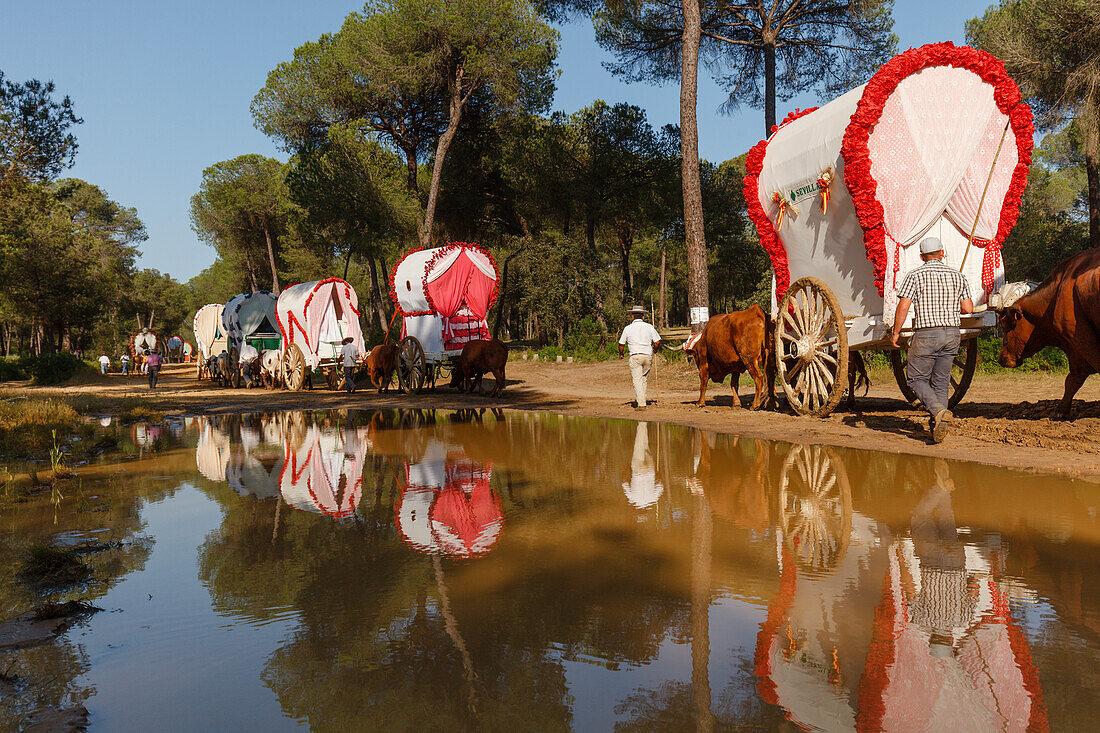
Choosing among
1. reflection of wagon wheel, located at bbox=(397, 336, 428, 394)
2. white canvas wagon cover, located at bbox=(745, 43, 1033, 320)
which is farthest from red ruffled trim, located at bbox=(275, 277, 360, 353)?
white canvas wagon cover, located at bbox=(745, 43, 1033, 320)

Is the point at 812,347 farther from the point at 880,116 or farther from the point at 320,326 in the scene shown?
the point at 320,326

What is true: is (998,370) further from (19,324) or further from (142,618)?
(19,324)

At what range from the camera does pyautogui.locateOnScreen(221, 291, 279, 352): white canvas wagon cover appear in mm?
25469

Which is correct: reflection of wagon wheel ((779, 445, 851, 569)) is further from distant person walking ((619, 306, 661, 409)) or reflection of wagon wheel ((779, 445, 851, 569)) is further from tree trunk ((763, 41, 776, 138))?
tree trunk ((763, 41, 776, 138))

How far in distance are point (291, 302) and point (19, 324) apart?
4087cm

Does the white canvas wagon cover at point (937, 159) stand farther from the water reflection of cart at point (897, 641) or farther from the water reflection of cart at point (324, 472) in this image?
the water reflection of cart at point (324, 472)

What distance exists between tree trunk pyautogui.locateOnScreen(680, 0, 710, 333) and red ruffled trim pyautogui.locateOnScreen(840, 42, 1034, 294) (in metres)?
8.35

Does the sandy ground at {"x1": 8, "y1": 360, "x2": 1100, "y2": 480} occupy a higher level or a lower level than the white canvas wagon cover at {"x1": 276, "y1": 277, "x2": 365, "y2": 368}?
lower

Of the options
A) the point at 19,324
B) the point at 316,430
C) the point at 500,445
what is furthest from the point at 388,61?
the point at 19,324

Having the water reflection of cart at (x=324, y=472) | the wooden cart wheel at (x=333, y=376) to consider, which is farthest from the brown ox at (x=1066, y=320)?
the wooden cart wheel at (x=333, y=376)

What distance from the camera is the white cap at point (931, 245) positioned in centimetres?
780

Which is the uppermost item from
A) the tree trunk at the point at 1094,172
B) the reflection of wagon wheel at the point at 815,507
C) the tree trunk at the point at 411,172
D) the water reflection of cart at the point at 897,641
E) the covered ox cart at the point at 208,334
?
the tree trunk at the point at 411,172

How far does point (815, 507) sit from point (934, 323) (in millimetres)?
3576

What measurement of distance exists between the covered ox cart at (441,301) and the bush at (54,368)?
20.9 meters
